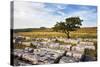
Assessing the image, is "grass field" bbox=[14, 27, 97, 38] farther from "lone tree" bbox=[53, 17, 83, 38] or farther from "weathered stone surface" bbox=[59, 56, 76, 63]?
"weathered stone surface" bbox=[59, 56, 76, 63]

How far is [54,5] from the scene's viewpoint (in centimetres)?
279

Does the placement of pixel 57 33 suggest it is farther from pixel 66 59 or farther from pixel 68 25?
pixel 66 59

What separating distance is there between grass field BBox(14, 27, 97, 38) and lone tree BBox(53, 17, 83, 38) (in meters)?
0.05

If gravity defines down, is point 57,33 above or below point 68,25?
below

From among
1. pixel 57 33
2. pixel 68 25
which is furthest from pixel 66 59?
pixel 68 25

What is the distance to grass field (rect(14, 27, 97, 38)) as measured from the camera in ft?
8.72

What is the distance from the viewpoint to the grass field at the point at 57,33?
2.66 m

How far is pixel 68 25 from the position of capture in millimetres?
2889

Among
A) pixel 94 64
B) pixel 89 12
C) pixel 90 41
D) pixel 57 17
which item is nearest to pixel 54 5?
pixel 57 17

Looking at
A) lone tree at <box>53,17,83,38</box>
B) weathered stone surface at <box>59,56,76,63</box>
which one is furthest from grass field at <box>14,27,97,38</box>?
weathered stone surface at <box>59,56,76,63</box>

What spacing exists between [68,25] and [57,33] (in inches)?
8.7

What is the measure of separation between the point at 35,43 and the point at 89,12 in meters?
1.03
